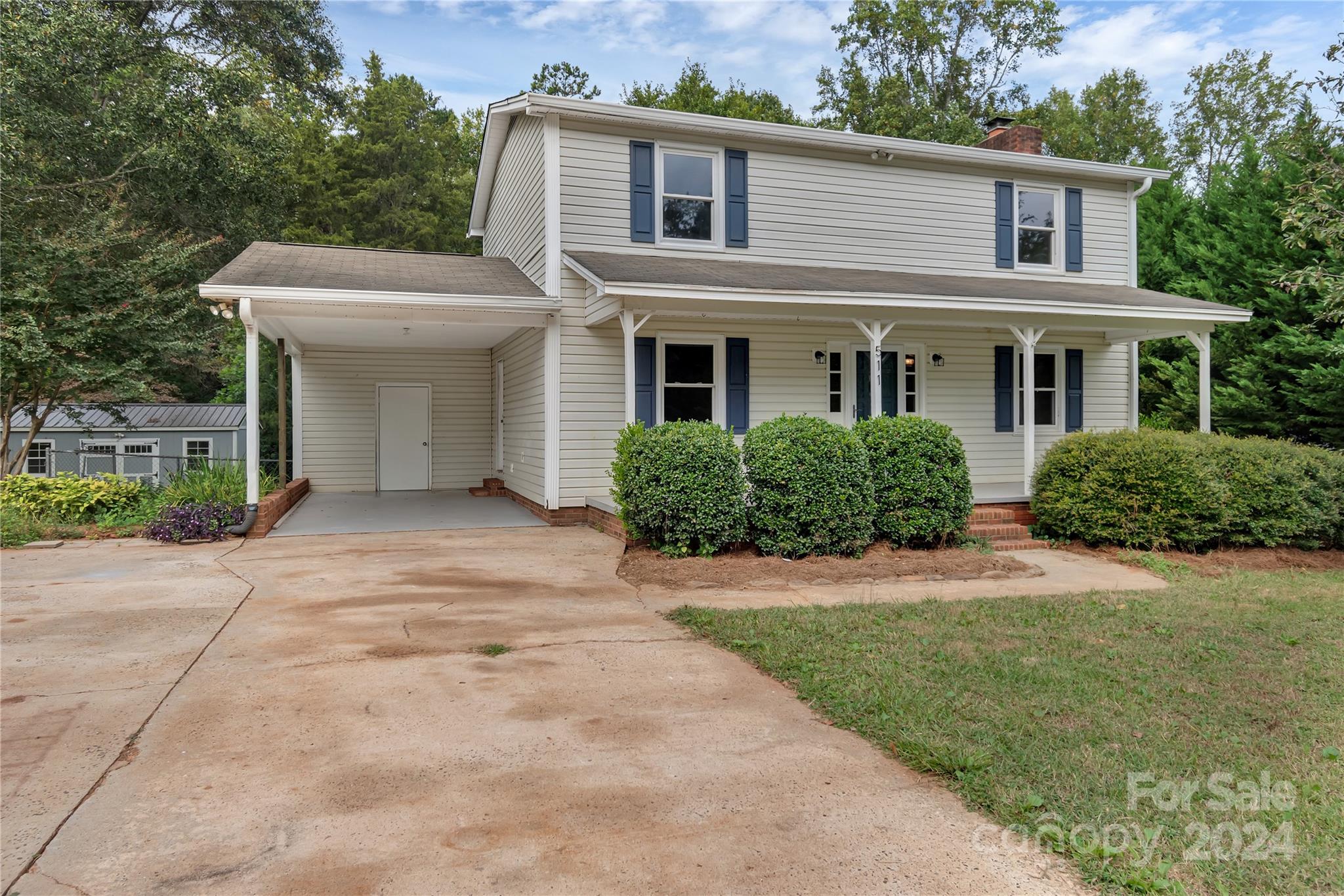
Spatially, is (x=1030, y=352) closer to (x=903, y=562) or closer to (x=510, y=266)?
(x=903, y=562)

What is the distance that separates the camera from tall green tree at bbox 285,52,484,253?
2359 cm

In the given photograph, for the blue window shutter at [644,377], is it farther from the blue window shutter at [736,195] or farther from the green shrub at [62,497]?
the green shrub at [62,497]

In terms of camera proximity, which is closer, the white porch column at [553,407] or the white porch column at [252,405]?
the white porch column at [252,405]

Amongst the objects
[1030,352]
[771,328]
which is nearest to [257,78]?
[771,328]

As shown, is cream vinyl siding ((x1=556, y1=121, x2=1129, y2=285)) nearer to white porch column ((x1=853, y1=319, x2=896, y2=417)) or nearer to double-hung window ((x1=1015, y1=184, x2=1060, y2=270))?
double-hung window ((x1=1015, y1=184, x2=1060, y2=270))

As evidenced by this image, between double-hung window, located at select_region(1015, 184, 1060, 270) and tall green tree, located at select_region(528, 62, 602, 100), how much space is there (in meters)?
17.1

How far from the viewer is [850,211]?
1166 centimetres

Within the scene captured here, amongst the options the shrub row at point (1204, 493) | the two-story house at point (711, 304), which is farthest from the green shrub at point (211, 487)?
the shrub row at point (1204, 493)

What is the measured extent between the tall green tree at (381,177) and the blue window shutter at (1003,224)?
16664 millimetres

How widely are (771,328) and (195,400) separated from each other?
1872cm

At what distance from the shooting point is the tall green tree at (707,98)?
2395cm

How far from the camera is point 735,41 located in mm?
22047

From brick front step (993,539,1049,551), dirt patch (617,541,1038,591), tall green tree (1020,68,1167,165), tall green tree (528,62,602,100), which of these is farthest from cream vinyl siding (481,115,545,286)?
tall green tree (1020,68,1167,165)

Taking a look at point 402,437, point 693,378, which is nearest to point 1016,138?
point 693,378
